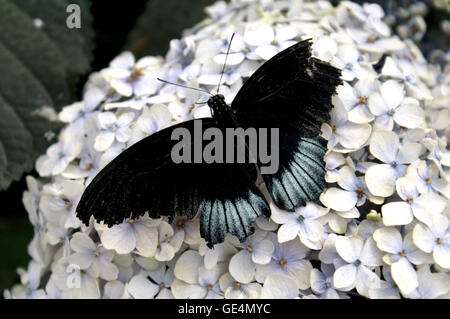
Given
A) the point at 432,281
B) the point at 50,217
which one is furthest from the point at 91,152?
the point at 432,281

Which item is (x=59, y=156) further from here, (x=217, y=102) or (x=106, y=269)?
(x=217, y=102)

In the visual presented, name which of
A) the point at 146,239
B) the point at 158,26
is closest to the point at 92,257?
the point at 146,239

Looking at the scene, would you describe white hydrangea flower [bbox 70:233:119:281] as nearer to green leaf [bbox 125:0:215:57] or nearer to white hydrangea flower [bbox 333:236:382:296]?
white hydrangea flower [bbox 333:236:382:296]

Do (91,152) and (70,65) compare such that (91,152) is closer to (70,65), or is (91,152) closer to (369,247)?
(70,65)

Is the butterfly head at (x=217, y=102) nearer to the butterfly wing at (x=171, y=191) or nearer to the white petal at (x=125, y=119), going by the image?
the butterfly wing at (x=171, y=191)

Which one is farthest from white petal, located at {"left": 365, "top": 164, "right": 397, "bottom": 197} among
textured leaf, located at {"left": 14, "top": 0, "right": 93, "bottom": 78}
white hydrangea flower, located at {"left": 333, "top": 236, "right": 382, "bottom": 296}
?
textured leaf, located at {"left": 14, "top": 0, "right": 93, "bottom": 78}

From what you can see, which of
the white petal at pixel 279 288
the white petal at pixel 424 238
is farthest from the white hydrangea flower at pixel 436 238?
the white petal at pixel 279 288

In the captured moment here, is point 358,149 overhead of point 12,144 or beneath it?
overhead
